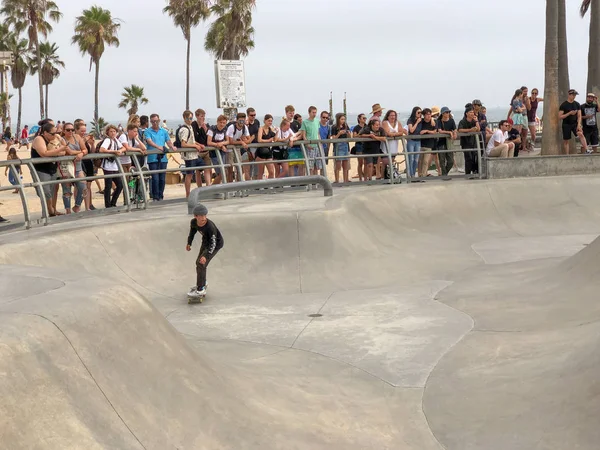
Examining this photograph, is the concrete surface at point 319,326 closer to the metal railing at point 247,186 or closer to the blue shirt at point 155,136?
the metal railing at point 247,186

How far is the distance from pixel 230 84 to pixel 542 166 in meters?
6.72

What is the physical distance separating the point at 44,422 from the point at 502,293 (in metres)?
6.54

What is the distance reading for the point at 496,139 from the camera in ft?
55.9

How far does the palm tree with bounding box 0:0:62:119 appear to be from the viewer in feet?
233

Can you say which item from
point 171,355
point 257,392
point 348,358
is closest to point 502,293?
point 348,358

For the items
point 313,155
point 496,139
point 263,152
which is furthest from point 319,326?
point 496,139

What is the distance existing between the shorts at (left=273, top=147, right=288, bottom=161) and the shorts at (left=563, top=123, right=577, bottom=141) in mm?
6723

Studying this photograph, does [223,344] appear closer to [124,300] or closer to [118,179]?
[124,300]

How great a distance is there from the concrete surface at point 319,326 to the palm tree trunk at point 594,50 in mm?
12092

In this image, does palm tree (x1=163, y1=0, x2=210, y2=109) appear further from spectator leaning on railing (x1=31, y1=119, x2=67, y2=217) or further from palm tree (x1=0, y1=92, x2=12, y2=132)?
spectator leaning on railing (x1=31, y1=119, x2=67, y2=217)

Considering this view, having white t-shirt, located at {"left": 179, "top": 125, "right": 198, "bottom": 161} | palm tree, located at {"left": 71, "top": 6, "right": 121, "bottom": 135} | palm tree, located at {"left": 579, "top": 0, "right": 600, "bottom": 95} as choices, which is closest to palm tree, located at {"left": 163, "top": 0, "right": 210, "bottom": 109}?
palm tree, located at {"left": 71, "top": 6, "right": 121, "bottom": 135}

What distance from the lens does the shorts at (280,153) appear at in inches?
604

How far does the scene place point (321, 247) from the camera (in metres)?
11.2

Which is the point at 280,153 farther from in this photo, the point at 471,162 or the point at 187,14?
the point at 187,14
